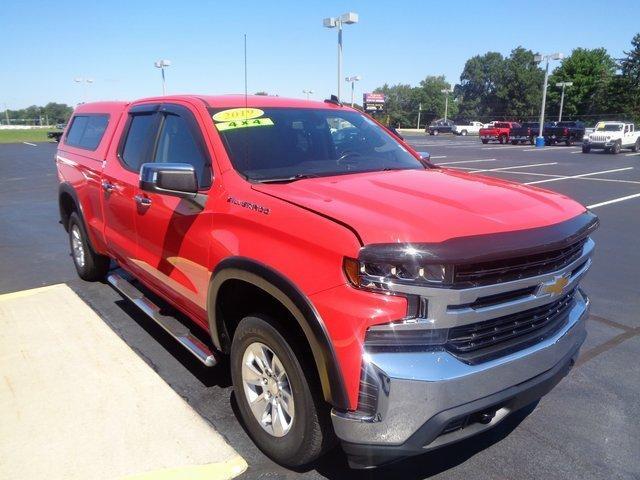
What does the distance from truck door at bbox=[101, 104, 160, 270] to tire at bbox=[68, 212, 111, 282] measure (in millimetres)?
898

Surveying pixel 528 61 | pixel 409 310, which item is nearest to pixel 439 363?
pixel 409 310

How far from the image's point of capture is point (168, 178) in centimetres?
288

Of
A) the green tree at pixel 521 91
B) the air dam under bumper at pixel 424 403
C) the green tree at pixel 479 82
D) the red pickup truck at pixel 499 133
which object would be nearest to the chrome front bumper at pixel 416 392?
the air dam under bumper at pixel 424 403

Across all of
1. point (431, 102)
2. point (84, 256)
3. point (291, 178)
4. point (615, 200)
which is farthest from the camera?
point (431, 102)

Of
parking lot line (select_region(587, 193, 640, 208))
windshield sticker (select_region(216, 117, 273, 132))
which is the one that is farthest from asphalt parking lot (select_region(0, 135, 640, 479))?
parking lot line (select_region(587, 193, 640, 208))

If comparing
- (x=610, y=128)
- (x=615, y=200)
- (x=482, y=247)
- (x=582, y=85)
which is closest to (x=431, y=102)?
(x=582, y=85)

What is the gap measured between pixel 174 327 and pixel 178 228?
74cm

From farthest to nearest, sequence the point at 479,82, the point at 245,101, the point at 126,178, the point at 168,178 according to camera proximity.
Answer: the point at 479,82 < the point at 126,178 < the point at 245,101 < the point at 168,178

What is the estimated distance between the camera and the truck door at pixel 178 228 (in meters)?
3.08

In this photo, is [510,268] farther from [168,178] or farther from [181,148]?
[181,148]

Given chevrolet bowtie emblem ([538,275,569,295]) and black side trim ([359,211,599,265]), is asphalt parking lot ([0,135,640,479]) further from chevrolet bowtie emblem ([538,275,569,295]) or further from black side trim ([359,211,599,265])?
black side trim ([359,211,599,265])

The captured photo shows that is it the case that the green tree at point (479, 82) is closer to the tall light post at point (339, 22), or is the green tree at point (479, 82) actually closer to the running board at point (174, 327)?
the tall light post at point (339, 22)

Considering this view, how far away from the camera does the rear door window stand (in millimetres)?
4969

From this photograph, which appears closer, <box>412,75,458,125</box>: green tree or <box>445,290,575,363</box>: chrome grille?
<box>445,290,575,363</box>: chrome grille
